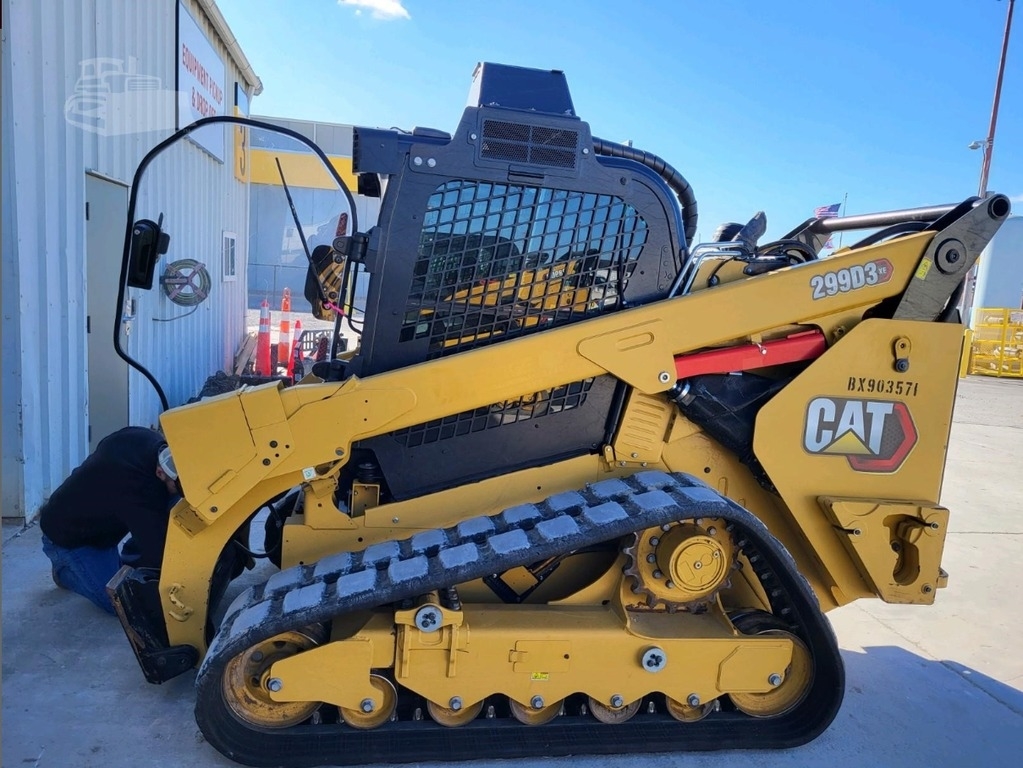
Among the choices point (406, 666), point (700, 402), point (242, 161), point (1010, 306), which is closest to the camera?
point (406, 666)

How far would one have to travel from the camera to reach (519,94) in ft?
10.7

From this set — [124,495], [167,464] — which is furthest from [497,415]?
[124,495]

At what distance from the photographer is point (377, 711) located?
2.95 m

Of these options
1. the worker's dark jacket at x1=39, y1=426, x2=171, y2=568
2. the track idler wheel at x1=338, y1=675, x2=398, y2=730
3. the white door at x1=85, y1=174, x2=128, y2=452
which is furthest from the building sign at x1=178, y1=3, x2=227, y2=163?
the track idler wheel at x1=338, y1=675, x2=398, y2=730

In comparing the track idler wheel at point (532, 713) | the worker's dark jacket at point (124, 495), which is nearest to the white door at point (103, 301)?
the worker's dark jacket at point (124, 495)

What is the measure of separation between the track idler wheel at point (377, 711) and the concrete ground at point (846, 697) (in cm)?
49

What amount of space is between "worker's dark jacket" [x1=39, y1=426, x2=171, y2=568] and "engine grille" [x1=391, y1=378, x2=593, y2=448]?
134 cm

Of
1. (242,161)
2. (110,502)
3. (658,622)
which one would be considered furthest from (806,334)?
(242,161)

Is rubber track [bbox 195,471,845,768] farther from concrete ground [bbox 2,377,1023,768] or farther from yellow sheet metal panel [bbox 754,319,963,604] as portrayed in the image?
yellow sheet metal panel [bbox 754,319,963,604]

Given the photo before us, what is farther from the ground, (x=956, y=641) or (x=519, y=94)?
(x=519, y=94)

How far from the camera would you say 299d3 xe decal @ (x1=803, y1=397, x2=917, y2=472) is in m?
3.25

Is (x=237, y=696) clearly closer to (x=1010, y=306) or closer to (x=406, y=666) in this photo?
(x=406, y=666)

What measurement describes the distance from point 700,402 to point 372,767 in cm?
196

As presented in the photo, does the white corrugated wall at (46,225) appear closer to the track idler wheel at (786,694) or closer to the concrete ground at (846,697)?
the concrete ground at (846,697)
